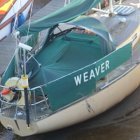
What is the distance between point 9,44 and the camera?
14.3 m

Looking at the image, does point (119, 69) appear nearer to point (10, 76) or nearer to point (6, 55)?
point (10, 76)

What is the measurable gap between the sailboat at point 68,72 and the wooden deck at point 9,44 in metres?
2.07

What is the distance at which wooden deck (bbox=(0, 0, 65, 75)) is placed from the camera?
43.4 feet

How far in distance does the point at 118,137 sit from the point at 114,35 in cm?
280

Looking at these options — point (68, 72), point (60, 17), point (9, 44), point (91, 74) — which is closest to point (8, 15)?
point (9, 44)

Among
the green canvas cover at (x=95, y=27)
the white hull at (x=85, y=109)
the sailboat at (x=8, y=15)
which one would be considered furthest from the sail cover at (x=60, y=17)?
the sailboat at (x=8, y=15)

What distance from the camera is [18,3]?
50.1 ft

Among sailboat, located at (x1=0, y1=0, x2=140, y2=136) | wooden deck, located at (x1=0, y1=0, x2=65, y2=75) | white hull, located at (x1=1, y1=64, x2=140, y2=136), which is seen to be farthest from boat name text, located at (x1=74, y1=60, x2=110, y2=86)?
wooden deck, located at (x1=0, y1=0, x2=65, y2=75)

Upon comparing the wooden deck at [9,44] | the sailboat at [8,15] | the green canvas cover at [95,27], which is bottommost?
the wooden deck at [9,44]

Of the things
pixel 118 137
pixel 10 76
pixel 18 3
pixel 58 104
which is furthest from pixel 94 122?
pixel 18 3

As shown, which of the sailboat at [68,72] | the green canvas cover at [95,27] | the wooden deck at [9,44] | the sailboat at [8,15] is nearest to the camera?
the sailboat at [68,72]

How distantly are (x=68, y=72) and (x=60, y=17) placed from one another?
1.30 m

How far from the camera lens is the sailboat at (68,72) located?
9633 millimetres

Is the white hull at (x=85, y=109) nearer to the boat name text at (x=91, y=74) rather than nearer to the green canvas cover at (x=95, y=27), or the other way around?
the boat name text at (x=91, y=74)
